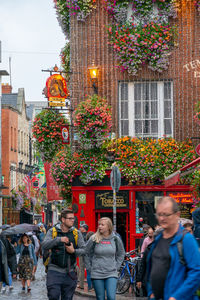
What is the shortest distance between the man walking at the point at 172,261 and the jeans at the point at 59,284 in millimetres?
3263

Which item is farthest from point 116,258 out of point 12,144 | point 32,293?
point 12,144

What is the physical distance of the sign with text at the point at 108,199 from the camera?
21.7 m

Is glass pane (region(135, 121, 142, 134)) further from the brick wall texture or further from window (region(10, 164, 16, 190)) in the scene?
window (region(10, 164, 16, 190))

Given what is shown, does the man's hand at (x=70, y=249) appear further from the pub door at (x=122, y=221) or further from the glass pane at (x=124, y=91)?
the glass pane at (x=124, y=91)

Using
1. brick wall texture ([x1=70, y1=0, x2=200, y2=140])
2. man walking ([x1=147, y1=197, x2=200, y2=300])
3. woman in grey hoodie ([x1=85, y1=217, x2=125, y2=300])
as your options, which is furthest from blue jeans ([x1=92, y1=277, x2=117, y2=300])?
brick wall texture ([x1=70, y1=0, x2=200, y2=140])

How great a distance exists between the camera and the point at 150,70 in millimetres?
21734

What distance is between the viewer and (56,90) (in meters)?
22.1

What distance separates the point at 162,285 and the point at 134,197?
1585 cm

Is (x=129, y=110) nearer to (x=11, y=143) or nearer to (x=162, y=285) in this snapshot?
(x=162, y=285)

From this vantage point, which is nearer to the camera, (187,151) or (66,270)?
(66,270)

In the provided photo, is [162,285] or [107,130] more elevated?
[107,130]

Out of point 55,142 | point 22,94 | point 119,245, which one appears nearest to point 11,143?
point 22,94

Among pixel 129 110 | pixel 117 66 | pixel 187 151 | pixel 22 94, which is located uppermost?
pixel 22 94

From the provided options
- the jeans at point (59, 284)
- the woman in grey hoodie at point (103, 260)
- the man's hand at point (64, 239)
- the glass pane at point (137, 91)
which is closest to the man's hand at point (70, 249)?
the man's hand at point (64, 239)
